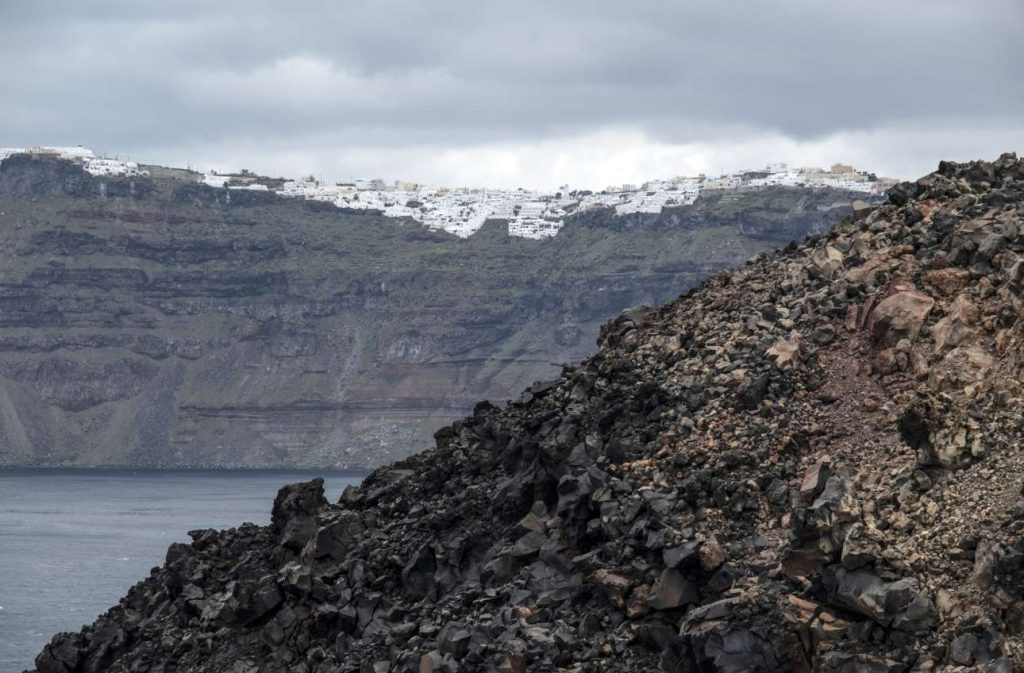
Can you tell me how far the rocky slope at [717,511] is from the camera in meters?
26.3

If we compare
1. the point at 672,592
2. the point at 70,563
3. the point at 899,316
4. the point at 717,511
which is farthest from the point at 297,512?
the point at 70,563

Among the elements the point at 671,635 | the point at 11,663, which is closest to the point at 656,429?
the point at 671,635

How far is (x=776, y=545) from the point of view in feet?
92.1

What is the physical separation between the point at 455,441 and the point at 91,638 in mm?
8755

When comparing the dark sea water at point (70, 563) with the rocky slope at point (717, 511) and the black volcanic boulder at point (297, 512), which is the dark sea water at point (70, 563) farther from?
the rocky slope at point (717, 511)

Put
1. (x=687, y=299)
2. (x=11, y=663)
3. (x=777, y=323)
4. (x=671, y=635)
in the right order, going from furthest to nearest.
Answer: (x=11, y=663), (x=687, y=299), (x=777, y=323), (x=671, y=635)

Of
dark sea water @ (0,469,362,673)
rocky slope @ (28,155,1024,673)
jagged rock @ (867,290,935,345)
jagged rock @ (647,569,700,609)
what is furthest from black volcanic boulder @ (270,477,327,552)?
dark sea water @ (0,469,362,673)

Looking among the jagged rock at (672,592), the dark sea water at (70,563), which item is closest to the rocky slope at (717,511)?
the jagged rock at (672,592)

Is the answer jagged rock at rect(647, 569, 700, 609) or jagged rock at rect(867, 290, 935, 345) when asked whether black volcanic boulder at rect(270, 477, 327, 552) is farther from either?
jagged rock at rect(867, 290, 935, 345)

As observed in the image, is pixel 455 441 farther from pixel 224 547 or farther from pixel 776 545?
pixel 776 545

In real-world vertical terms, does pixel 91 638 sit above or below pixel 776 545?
Answer: below

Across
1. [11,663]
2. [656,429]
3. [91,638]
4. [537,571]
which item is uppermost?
[656,429]

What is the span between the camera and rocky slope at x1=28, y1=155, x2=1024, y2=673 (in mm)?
26312

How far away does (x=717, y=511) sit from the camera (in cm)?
2923
